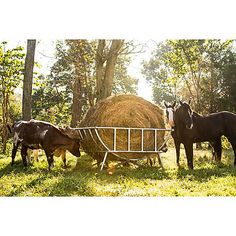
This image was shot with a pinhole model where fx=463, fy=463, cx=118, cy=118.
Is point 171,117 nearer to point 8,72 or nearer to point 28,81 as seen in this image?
point 28,81

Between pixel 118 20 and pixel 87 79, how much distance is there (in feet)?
3.05

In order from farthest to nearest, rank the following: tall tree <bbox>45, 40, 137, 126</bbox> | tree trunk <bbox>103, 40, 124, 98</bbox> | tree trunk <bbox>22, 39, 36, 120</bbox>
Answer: tree trunk <bbox>103, 40, 124, 98</bbox>
tall tree <bbox>45, 40, 137, 126</bbox>
tree trunk <bbox>22, 39, 36, 120</bbox>

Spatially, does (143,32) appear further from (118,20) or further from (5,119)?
(5,119)

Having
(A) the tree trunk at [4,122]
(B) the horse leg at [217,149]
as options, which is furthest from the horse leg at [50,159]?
(B) the horse leg at [217,149]

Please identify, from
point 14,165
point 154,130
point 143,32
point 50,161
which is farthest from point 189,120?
point 14,165

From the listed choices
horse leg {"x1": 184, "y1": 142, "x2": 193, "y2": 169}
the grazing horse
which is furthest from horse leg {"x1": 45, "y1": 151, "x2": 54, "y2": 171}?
→ horse leg {"x1": 184, "y1": 142, "x2": 193, "y2": 169}

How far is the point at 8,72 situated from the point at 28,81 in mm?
260

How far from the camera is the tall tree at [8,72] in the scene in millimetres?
5191

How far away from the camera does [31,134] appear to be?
5.19m

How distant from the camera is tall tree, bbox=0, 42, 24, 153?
204 inches

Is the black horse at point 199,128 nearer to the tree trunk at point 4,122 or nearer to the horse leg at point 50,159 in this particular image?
the horse leg at point 50,159

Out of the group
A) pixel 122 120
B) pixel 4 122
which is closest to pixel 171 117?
pixel 122 120

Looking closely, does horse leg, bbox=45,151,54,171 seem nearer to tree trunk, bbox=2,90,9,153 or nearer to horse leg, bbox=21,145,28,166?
horse leg, bbox=21,145,28,166

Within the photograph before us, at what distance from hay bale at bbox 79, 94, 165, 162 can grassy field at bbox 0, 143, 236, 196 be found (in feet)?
0.54
